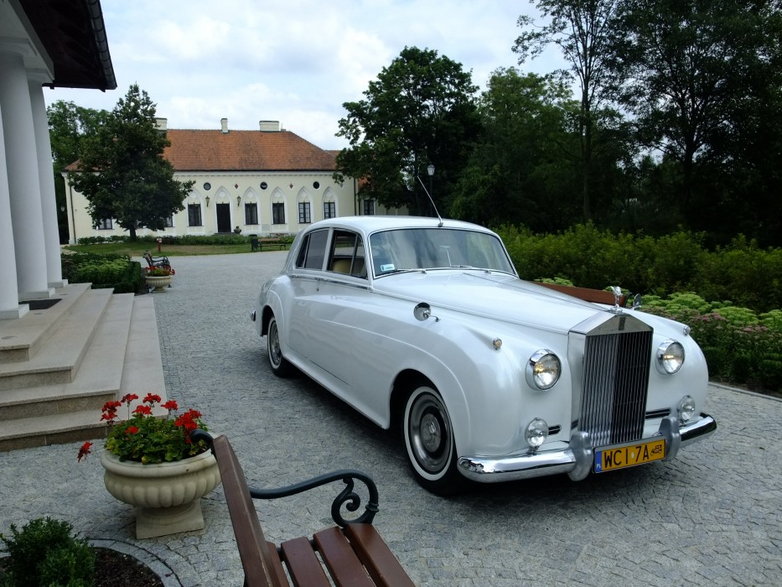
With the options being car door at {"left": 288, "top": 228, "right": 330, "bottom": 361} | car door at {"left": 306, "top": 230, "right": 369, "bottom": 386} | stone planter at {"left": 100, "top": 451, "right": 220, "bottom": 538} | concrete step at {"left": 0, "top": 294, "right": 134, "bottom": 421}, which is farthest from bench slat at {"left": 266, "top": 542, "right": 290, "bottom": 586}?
car door at {"left": 288, "top": 228, "right": 330, "bottom": 361}

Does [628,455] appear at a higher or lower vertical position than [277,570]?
lower

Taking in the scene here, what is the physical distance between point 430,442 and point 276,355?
143 inches

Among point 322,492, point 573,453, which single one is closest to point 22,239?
point 322,492

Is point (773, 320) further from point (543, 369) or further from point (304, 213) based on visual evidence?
point (304, 213)

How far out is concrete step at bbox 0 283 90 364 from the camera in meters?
5.72

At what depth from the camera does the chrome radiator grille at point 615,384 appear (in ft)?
12.7

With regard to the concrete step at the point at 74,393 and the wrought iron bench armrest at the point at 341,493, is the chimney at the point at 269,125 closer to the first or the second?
the concrete step at the point at 74,393

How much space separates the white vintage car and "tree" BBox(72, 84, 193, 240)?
128 ft

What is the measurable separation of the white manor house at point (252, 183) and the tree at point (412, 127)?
8.66 meters

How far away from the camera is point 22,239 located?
896cm

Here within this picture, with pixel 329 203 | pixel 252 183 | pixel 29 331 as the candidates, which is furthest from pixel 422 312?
pixel 329 203

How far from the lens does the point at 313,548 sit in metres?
2.74

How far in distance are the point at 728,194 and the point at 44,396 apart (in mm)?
30738

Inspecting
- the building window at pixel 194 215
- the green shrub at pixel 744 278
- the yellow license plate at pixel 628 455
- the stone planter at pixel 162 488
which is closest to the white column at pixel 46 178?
the stone planter at pixel 162 488
